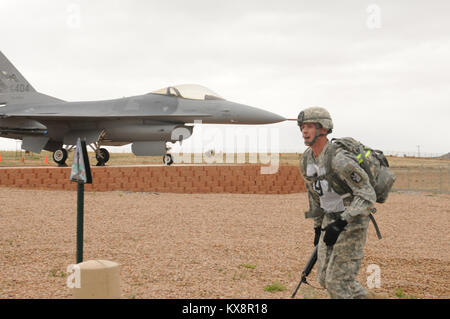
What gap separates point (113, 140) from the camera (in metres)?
21.5

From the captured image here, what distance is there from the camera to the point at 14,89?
24719 millimetres

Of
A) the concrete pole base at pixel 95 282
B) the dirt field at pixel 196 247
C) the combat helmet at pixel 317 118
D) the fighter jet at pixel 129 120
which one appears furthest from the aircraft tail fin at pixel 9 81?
the combat helmet at pixel 317 118

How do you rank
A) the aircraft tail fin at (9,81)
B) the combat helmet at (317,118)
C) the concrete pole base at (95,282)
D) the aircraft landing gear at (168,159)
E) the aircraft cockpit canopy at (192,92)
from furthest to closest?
the aircraft tail fin at (9,81) < the aircraft landing gear at (168,159) < the aircraft cockpit canopy at (192,92) < the combat helmet at (317,118) < the concrete pole base at (95,282)

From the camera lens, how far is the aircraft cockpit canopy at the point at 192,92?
20.0 m

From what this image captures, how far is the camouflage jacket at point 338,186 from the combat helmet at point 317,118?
0.16 m

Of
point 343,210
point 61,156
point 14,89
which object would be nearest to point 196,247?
point 343,210

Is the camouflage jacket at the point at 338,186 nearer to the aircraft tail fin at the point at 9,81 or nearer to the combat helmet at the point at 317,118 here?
the combat helmet at the point at 317,118

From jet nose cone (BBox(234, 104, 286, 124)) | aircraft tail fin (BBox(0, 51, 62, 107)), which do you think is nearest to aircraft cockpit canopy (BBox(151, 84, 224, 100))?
jet nose cone (BBox(234, 104, 286, 124))

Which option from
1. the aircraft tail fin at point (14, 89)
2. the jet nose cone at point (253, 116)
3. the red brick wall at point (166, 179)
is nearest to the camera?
the red brick wall at point (166, 179)

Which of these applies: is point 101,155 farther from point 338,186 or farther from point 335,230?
point 335,230

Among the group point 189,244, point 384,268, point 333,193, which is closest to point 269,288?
point 333,193

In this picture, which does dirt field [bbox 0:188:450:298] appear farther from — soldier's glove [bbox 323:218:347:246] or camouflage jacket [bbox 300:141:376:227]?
soldier's glove [bbox 323:218:347:246]

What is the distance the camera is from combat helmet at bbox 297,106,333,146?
4.36 m
